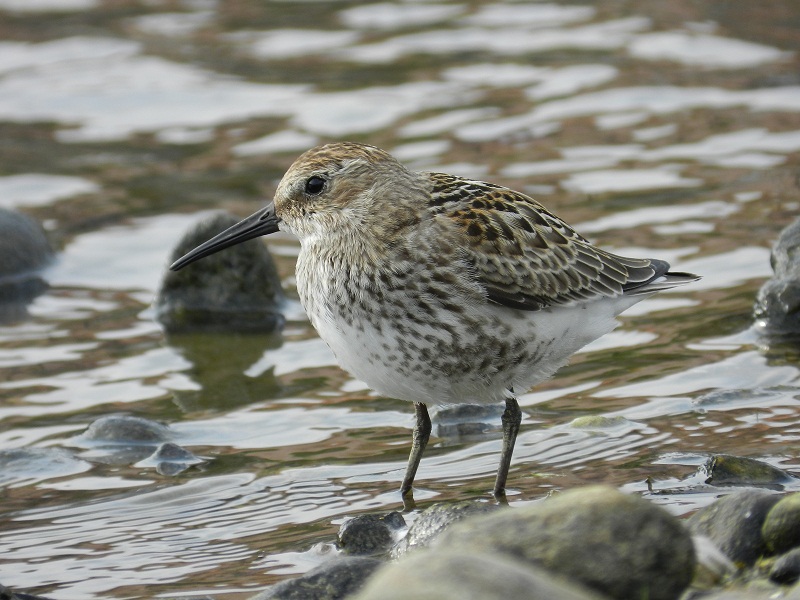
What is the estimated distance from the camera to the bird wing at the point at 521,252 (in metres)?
6.87

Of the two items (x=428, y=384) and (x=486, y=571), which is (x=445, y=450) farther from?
(x=486, y=571)

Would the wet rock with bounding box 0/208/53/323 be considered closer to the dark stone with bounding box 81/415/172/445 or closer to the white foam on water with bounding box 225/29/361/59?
the dark stone with bounding box 81/415/172/445

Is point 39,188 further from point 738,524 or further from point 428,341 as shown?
point 738,524

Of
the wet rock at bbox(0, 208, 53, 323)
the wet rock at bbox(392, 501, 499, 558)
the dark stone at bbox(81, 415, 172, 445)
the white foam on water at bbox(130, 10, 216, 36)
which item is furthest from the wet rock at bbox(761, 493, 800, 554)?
the white foam on water at bbox(130, 10, 216, 36)

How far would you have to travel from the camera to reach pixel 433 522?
6.07 meters

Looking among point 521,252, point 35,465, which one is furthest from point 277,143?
point 521,252

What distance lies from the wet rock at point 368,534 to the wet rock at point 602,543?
1384 mm

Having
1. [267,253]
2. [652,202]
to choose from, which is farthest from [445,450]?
[652,202]

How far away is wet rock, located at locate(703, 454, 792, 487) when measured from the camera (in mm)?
6566

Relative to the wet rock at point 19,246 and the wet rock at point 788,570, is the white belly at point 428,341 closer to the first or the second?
the wet rock at point 788,570

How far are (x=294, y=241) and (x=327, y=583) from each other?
22.3ft

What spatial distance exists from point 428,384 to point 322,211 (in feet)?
3.83

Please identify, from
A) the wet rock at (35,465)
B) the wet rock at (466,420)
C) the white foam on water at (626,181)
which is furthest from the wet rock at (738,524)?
the white foam on water at (626,181)

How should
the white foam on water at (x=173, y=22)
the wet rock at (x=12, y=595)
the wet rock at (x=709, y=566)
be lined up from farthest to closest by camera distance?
the white foam on water at (x=173, y=22)
the wet rock at (x=12, y=595)
the wet rock at (x=709, y=566)
